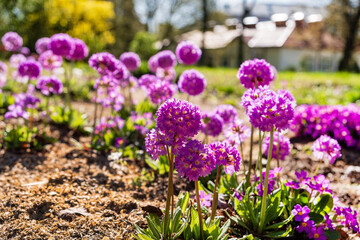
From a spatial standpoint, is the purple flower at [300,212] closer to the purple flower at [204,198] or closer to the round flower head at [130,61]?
the purple flower at [204,198]

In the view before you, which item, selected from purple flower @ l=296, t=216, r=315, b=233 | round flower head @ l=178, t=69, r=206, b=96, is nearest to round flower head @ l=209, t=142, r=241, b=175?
purple flower @ l=296, t=216, r=315, b=233

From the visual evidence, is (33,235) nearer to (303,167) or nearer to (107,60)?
(107,60)

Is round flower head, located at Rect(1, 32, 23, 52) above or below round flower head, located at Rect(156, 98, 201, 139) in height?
above

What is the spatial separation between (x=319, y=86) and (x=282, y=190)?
8.88m

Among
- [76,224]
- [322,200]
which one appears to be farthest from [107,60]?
[322,200]

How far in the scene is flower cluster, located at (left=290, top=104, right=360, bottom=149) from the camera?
5.64 m

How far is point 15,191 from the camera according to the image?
316cm

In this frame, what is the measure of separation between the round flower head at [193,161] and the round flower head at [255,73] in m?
1.07

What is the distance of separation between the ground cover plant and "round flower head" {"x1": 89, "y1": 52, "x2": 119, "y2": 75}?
0.01m

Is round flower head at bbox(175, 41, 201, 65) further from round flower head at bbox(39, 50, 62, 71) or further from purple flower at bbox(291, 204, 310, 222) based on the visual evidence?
purple flower at bbox(291, 204, 310, 222)

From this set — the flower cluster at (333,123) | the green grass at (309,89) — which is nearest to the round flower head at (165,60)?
the flower cluster at (333,123)

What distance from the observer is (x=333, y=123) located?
228 inches

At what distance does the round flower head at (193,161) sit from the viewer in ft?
6.81

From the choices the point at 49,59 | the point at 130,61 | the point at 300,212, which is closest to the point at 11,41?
the point at 49,59
